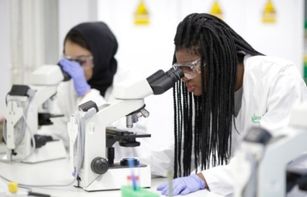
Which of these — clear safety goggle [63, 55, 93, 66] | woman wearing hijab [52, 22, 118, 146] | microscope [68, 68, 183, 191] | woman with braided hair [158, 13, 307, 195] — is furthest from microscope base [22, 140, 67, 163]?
woman with braided hair [158, 13, 307, 195]

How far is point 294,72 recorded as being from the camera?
1.77m

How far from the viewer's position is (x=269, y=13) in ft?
11.2

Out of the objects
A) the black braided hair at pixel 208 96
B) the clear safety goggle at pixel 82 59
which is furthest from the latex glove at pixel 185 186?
the clear safety goggle at pixel 82 59

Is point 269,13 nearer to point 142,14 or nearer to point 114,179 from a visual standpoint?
point 142,14

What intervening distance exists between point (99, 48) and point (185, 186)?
1.39 meters

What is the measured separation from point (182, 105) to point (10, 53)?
5.55 feet

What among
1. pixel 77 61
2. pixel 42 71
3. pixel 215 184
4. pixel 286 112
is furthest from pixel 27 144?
pixel 286 112

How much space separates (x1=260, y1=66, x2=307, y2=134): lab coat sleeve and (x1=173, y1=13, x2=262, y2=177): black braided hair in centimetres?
15

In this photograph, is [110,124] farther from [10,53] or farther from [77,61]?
[10,53]

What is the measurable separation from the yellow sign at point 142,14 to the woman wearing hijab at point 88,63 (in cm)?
37

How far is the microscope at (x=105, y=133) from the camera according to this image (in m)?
1.68

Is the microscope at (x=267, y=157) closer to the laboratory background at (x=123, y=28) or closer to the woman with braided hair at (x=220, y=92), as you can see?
the woman with braided hair at (x=220, y=92)

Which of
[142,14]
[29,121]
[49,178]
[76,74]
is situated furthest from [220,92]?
[142,14]

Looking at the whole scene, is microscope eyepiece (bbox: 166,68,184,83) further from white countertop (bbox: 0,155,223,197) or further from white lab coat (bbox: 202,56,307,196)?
white countertop (bbox: 0,155,223,197)
